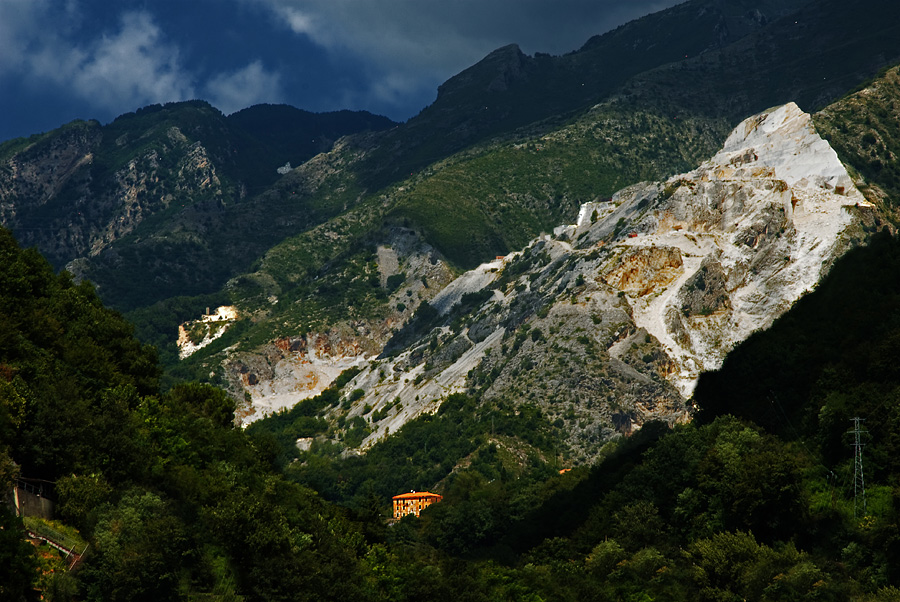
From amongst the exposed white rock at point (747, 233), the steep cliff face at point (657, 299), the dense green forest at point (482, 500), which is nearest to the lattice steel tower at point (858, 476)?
the dense green forest at point (482, 500)

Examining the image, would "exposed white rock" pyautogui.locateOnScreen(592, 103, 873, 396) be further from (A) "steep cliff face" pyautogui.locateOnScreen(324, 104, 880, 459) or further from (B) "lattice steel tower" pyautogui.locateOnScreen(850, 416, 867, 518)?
(B) "lattice steel tower" pyautogui.locateOnScreen(850, 416, 867, 518)

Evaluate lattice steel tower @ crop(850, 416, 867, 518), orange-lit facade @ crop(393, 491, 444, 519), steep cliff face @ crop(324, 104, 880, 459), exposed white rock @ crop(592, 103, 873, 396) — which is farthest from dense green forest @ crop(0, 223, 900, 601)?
exposed white rock @ crop(592, 103, 873, 396)

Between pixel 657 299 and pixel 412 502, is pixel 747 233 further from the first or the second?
pixel 412 502

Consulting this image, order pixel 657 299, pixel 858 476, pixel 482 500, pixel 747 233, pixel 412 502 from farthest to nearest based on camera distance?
1. pixel 747 233
2. pixel 657 299
3. pixel 412 502
4. pixel 482 500
5. pixel 858 476

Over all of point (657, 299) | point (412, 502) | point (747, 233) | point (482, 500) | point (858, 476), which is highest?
point (747, 233)

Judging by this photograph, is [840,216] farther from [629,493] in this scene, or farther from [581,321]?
[629,493]

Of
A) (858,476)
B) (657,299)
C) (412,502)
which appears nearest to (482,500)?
(412,502)
